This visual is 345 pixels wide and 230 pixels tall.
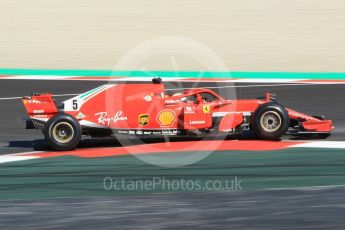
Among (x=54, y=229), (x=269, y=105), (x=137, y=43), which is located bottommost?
(x=54, y=229)

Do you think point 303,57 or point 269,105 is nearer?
point 269,105

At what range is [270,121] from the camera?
509 inches

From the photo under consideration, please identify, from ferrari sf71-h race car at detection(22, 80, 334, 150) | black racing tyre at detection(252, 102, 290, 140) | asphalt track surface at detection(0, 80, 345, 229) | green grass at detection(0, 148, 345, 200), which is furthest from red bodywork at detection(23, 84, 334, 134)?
asphalt track surface at detection(0, 80, 345, 229)

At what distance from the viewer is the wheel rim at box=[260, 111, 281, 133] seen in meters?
12.9

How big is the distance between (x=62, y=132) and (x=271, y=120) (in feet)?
10.6

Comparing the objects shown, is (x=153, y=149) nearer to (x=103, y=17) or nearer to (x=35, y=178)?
(x=35, y=178)

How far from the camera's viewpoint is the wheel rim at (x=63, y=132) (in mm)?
12602

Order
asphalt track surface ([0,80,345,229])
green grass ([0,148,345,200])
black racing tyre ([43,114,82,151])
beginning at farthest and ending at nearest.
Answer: black racing tyre ([43,114,82,151]), green grass ([0,148,345,200]), asphalt track surface ([0,80,345,229])

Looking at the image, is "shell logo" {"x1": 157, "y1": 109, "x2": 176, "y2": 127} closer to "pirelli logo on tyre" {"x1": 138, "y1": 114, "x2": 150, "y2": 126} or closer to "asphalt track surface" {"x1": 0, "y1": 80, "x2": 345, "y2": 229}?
"pirelli logo on tyre" {"x1": 138, "y1": 114, "x2": 150, "y2": 126}

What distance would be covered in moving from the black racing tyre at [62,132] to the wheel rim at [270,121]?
9.33 feet

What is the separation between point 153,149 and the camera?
1269 centimetres

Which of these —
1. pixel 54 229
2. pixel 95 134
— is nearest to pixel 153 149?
pixel 95 134

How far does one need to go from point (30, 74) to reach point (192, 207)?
16.8 meters

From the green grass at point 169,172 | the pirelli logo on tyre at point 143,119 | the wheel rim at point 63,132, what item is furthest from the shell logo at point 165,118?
the wheel rim at point 63,132
